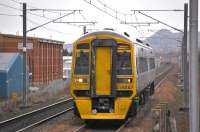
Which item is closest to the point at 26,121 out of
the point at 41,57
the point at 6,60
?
the point at 6,60

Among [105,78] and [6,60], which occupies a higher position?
[6,60]

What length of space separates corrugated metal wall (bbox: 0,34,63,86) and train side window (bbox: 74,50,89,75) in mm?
22983

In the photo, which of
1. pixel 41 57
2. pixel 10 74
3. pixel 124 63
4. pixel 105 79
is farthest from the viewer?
pixel 41 57

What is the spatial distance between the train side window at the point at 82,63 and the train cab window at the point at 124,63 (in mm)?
1061

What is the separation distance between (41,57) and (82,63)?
27.3 meters

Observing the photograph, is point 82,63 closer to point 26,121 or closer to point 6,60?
point 26,121

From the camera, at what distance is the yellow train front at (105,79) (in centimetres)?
1631

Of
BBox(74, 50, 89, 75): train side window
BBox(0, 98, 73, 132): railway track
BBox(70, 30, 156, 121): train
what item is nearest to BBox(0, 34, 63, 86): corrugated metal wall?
BBox(0, 98, 73, 132): railway track

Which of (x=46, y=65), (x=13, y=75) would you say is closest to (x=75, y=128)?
(x=13, y=75)

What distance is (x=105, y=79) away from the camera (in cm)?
1634

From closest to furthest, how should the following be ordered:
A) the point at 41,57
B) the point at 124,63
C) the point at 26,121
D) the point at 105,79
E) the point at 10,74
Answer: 1. the point at 105,79
2. the point at 124,63
3. the point at 26,121
4. the point at 10,74
5. the point at 41,57

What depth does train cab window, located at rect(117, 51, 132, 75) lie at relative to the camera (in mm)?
16531

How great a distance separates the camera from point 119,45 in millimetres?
16625

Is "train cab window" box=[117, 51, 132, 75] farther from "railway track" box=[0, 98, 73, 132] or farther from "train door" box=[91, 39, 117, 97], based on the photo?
"railway track" box=[0, 98, 73, 132]
